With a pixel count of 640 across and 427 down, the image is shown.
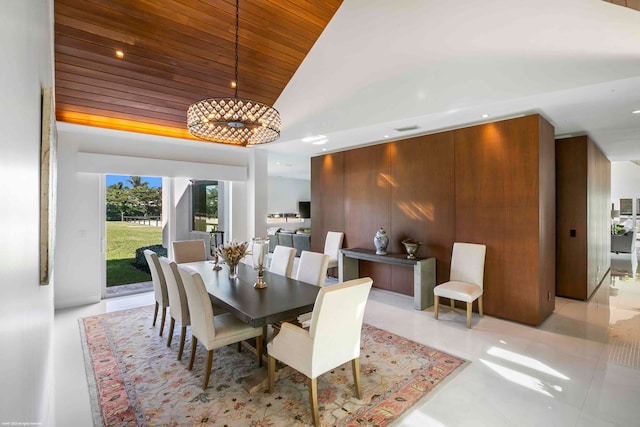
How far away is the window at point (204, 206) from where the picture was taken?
6.36 meters

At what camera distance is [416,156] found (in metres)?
5.11

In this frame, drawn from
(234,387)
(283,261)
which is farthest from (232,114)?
(234,387)

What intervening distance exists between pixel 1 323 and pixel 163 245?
5.97 meters

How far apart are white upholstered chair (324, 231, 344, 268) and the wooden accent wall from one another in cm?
372

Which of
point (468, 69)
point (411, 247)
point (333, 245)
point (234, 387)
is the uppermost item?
point (468, 69)

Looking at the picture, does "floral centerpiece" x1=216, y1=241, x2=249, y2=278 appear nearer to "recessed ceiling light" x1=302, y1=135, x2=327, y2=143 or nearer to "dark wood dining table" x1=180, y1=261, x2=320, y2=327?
"dark wood dining table" x1=180, y1=261, x2=320, y2=327

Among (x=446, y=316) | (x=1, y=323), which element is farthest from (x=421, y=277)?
(x=1, y=323)

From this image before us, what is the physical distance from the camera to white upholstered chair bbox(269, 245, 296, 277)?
3.93 meters

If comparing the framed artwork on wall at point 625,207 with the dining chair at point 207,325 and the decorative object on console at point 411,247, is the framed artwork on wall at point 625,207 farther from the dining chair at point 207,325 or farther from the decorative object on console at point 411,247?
the dining chair at point 207,325

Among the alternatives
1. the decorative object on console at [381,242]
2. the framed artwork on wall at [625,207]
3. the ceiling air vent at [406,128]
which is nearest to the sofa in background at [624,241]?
the framed artwork on wall at [625,207]

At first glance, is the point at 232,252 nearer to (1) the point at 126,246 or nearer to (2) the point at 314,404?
(2) the point at 314,404

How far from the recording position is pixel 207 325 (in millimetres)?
2516

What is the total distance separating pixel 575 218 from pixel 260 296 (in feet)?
17.0

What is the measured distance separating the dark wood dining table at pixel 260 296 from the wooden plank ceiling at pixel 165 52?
2.72m
